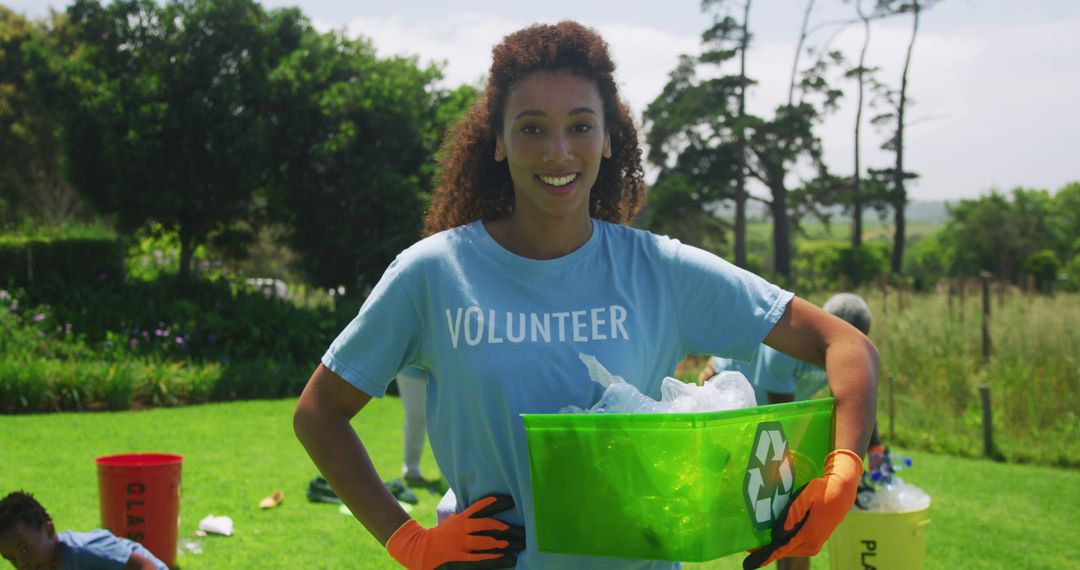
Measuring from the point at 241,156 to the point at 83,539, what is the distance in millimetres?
12999

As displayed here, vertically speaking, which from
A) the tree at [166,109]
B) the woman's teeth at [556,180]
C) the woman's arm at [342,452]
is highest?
the tree at [166,109]

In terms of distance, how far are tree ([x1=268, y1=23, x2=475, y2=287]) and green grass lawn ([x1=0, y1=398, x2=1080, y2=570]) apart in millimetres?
6471

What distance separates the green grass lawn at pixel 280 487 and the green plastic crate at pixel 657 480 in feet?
14.1

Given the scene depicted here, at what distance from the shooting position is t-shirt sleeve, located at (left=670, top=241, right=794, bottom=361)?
6.66ft

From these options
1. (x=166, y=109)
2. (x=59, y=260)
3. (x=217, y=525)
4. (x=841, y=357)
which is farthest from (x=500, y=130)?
(x=166, y=109)

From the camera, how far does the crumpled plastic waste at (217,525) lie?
6363 millimetres

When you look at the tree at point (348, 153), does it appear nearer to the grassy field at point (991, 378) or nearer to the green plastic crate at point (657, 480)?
the grassy field at point (991, 378)

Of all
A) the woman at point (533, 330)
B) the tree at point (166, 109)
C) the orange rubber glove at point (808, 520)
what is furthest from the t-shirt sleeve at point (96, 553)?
the tree at point (166, 109)

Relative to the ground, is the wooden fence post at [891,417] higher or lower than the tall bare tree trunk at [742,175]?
lower

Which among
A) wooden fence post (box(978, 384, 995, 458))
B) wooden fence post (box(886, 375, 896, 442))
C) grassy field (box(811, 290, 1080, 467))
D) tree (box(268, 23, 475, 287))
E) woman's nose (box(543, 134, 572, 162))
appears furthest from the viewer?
tree (box(268, 23, 475, 287))

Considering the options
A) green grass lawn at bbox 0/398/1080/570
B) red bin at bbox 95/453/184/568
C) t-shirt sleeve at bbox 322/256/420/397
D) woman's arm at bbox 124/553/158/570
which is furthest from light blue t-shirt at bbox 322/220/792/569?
green grass lawn at bbox 0/398/1080/570

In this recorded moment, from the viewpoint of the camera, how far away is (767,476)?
5.58 ft

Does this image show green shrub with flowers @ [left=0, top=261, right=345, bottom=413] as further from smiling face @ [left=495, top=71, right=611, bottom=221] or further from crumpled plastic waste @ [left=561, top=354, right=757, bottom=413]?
crumpled plastic waste @ [left=561, top=354, right=757, bottom=413]

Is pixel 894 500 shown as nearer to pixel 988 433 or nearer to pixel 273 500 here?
pixel 273 500
